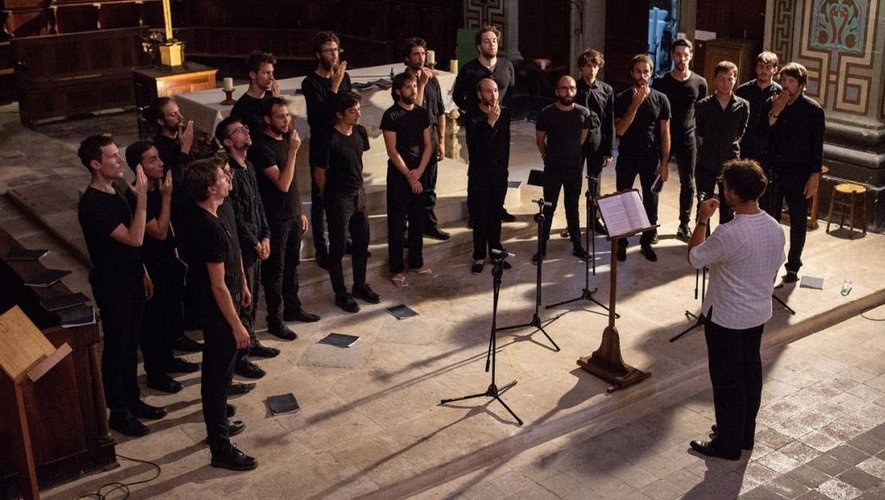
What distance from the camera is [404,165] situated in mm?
7273

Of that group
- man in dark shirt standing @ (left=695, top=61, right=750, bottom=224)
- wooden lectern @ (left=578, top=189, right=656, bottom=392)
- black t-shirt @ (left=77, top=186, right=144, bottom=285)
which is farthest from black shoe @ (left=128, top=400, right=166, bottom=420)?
man in dark shirt standing @ (left=695, top=61, right=750, bottom=224)

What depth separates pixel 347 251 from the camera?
25.6ft

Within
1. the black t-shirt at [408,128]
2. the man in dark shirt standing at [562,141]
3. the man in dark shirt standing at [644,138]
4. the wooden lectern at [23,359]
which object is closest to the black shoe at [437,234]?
the man in dark shirt standing at [562,141]

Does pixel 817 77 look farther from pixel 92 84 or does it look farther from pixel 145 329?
pixel 92 84

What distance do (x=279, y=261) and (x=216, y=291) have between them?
1.72m

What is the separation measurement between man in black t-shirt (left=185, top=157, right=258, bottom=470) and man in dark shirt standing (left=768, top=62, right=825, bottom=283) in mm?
4363

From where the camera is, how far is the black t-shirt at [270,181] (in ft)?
20.8

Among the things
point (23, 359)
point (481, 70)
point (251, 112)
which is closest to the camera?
point (23, 359)

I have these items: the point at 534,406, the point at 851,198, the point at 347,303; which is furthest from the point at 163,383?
the point at 851,198

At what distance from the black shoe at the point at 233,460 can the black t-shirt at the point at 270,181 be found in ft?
5.81

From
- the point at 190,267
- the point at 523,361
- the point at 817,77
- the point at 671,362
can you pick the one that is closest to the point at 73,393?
the point at 190,267

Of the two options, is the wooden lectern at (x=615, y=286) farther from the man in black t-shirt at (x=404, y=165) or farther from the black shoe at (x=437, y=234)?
the black shoe at (x=437, y=234)

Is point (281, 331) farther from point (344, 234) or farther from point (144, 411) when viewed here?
point (144, 411)

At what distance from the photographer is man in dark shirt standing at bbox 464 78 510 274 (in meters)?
7.39
